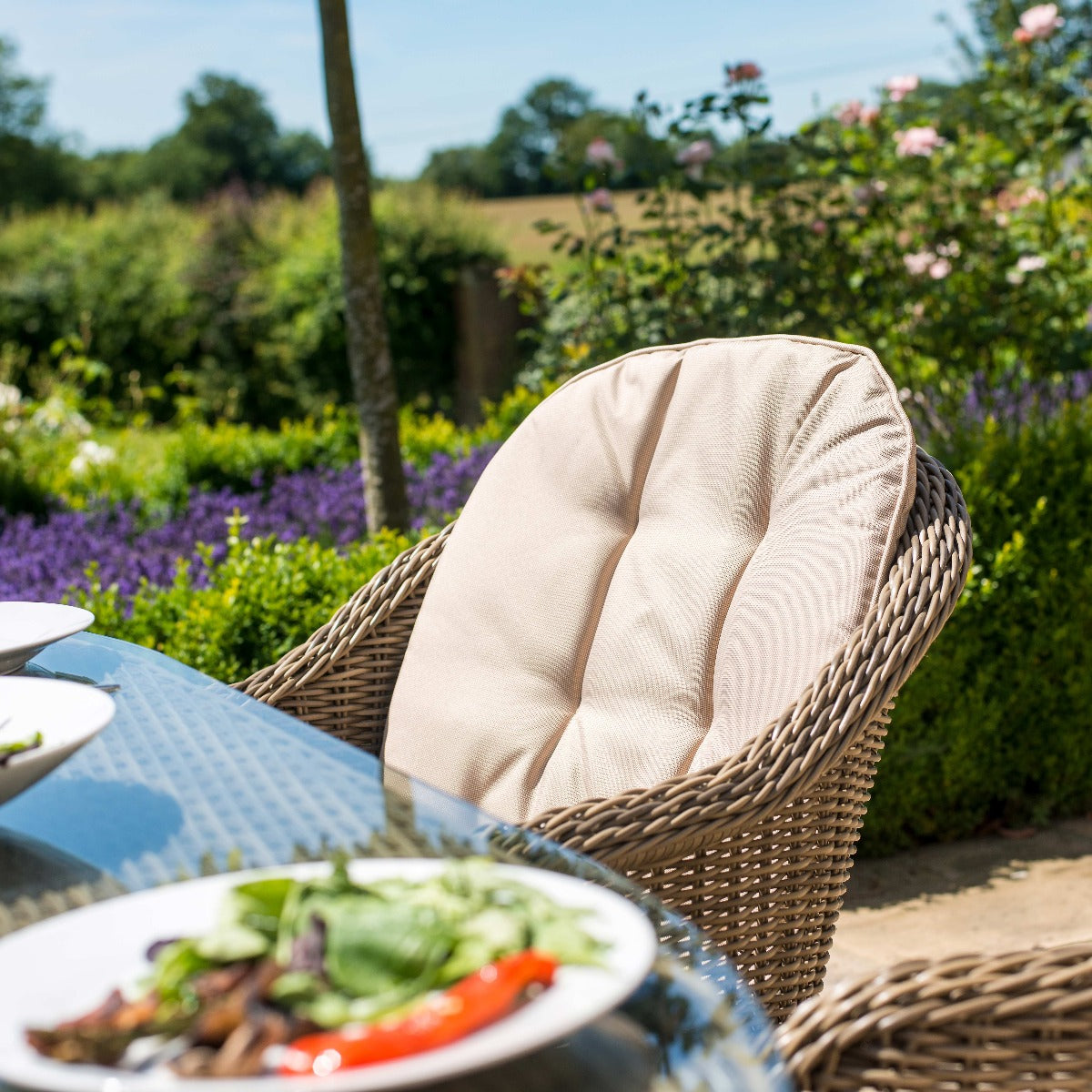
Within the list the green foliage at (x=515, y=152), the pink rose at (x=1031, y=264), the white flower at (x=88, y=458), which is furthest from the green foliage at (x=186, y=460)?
the green foliage at (x=515, y=152)

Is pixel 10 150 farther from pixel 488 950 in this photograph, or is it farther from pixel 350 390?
pixel 488 950

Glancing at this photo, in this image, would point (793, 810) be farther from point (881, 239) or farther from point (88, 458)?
point (88, 458)

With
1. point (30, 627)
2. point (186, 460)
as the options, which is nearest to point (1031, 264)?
point (186, 460)

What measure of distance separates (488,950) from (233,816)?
46cm

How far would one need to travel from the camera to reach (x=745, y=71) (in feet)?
12.9

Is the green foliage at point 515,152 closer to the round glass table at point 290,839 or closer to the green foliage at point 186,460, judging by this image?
the green foliage at point 186,460

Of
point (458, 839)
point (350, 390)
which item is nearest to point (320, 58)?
point (458, 839)

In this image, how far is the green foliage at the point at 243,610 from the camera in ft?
8.02

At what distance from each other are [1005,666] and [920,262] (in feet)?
7.09

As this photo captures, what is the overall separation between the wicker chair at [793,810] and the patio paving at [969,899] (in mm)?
1001

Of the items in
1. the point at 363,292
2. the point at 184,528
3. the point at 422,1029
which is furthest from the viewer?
the point at 184,528

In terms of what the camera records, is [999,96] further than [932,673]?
Yes

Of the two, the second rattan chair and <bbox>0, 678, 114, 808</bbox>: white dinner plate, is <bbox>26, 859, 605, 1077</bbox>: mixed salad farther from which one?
the second rattan chair

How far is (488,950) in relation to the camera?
2.09ft
